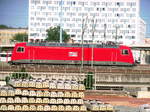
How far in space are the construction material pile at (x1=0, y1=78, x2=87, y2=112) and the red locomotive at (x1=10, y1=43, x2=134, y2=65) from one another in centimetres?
3377

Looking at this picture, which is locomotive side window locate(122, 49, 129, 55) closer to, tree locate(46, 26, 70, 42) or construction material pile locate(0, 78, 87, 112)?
construction material pile locate(0, 78, 87, 112)

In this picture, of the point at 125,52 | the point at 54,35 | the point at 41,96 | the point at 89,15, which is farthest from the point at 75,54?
the point at 89,15

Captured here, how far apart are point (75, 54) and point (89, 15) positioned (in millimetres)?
78583

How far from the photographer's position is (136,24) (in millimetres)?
132625

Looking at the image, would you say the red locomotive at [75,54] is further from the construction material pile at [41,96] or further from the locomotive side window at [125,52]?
the construction material pile at [41,96]

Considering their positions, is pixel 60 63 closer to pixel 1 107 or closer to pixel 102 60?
pixel 102 60

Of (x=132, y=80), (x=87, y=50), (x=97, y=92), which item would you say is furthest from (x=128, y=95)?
(x=87, y=50)

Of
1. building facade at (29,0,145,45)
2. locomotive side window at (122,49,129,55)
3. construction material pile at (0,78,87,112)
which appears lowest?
construction material pile at (0,78,87,112)

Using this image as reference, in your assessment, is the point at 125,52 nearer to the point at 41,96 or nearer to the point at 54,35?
the point at 41,96

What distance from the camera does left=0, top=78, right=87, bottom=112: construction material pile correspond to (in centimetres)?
2116

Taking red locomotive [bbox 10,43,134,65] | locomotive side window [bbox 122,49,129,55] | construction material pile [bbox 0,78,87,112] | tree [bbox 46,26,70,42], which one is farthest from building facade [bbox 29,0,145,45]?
construction material pile [bbox 0,78,87,112]

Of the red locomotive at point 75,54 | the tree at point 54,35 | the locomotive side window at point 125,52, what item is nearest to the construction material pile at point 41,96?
the red locomotive at point 75,54

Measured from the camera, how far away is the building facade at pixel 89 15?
13375 centimetres

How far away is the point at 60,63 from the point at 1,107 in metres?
35.9
